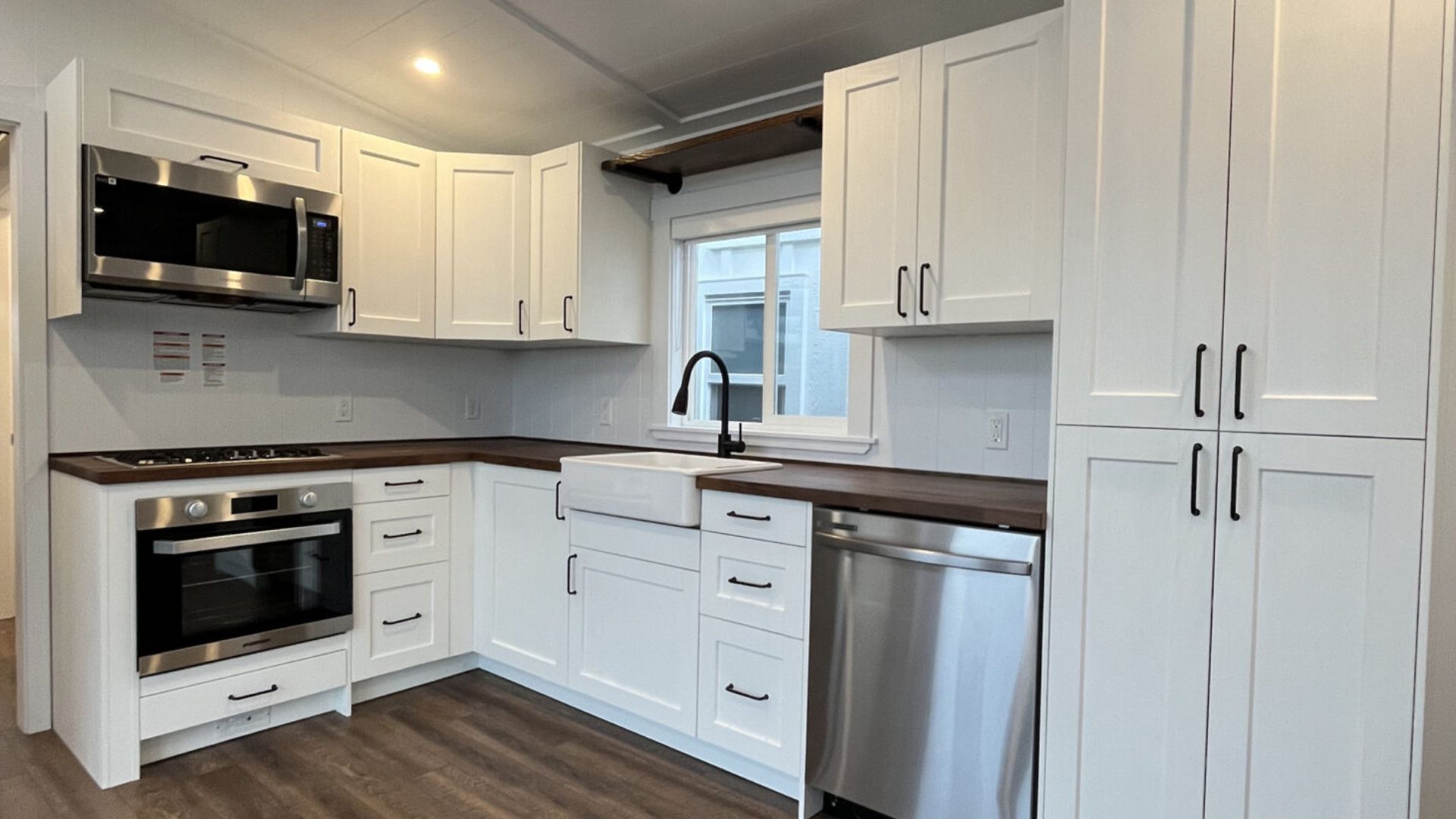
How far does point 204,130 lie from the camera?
2.71 m

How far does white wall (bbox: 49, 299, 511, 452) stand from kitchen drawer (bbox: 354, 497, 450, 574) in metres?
0.72

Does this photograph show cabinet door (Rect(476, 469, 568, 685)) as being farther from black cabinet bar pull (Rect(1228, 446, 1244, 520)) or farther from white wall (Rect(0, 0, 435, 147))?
black cabinet bar pull (Rect(1228, 446, 1244, 520))

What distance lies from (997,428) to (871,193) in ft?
2.67

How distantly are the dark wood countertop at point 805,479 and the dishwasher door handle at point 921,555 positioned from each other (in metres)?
0.08

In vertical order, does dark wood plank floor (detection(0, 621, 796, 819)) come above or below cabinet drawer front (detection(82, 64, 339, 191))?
below

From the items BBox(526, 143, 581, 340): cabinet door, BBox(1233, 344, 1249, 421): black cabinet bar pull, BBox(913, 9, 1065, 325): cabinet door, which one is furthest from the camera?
BBox(526, 143, 581, 340): cabinet door

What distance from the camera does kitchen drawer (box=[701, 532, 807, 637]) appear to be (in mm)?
2197

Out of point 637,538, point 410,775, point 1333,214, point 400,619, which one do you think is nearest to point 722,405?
point 637,538

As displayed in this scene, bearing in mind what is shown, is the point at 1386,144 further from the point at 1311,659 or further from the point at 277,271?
the point at 277,271

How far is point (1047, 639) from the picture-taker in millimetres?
1775

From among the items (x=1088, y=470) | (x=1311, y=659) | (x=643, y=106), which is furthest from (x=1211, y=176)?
(x=643, y=106)

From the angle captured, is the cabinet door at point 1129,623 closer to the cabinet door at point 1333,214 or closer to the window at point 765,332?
the cabinet door at point 1333,214

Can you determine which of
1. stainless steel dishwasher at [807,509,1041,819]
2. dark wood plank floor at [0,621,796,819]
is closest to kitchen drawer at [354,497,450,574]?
dark wood plank floor at [0,621,796,819]

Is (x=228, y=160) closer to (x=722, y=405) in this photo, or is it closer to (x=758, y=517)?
(x=722, y=405)
